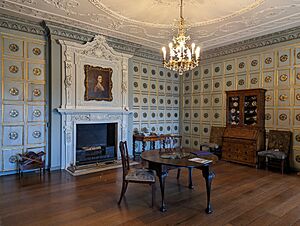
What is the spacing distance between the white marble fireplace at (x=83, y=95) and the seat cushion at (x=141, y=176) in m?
2.54

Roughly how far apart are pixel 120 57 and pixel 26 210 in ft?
14.5

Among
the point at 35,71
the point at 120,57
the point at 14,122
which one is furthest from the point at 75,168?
the point at 120,57

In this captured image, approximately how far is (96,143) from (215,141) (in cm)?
359

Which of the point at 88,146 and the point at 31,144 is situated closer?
the point at 31,144

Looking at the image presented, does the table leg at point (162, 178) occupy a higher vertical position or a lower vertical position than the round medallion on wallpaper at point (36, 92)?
lower

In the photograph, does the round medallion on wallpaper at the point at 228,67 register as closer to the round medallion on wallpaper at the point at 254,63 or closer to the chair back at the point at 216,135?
the round medallion on wallpaper at the point at 254,63

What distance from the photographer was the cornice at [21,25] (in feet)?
14.7

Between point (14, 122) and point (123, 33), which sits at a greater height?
point (123, 33)

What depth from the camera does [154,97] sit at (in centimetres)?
716

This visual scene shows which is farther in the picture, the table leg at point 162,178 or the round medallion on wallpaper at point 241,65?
the round medallion on wallpaper at point 241,65

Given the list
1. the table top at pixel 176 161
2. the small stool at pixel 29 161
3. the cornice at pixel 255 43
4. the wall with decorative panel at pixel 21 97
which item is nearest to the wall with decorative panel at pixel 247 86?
the cornice at pixel 255 43

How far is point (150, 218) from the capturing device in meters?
2.81

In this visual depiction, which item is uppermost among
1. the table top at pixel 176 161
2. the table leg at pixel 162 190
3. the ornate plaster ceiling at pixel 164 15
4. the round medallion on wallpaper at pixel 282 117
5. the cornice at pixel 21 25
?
the ornate plaster ceiling at pixel 164 15

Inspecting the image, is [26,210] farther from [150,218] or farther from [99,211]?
[150,218]
